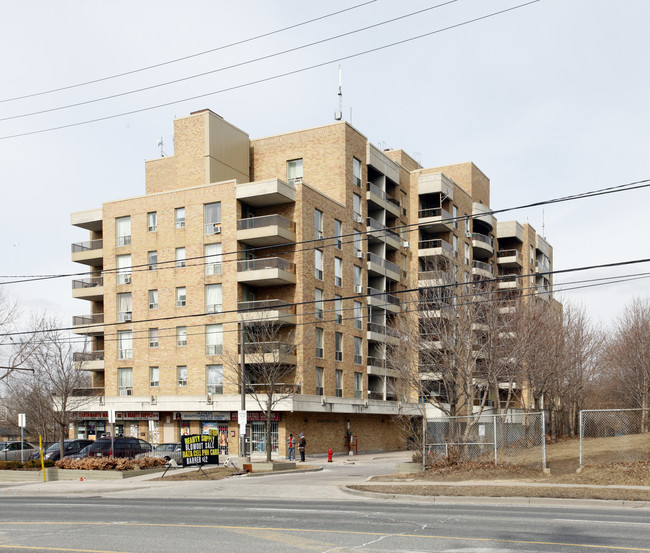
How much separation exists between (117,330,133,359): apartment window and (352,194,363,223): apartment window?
19.3 m

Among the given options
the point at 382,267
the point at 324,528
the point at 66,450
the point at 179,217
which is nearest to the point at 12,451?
the point at 66,450

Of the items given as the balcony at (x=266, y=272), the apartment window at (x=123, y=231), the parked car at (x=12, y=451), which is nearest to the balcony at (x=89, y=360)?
the parked car at (x=12, y=451)

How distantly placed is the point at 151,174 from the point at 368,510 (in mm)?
49803

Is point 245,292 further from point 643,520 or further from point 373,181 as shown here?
point 643,520

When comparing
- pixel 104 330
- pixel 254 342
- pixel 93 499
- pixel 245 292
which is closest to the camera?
pixel 93 499

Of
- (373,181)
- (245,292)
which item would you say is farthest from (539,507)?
(373,181)

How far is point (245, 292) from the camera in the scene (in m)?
51.9

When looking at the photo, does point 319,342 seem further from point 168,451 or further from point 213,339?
point 168,451

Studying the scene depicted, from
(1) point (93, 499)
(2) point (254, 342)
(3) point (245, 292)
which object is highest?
(3) point (245, 292)

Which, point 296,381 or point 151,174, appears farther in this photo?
point 151,174

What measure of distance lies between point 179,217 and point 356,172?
14756mm

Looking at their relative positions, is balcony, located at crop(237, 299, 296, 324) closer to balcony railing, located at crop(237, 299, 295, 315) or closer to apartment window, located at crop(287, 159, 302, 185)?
balcony railing, located at crop(237, 299, 295, 315)

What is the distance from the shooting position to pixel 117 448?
39031 mm

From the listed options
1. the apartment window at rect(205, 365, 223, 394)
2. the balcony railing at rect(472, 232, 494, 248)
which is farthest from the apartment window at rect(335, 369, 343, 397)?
the balcony railing at rect(472, 232, 494, 248)
